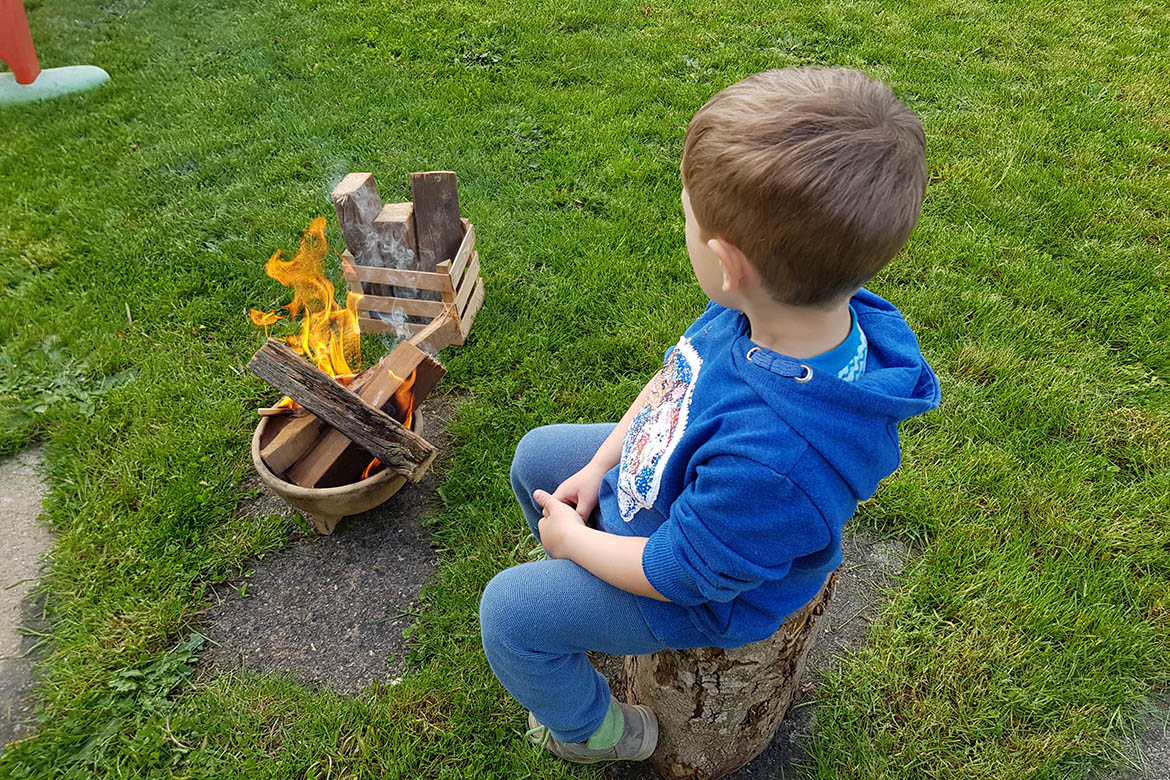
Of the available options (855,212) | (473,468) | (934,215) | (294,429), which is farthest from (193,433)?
(934,215)

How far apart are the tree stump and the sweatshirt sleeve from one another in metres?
0.46

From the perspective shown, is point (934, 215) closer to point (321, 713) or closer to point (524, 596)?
point (524, 596)

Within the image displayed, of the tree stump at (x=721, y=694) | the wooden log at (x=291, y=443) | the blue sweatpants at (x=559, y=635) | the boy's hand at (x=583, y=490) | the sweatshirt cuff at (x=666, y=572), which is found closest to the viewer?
the sweatshirt cuff at (x=666, y=572)

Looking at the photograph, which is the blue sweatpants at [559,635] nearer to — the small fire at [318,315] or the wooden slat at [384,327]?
the small fire at [318,315]

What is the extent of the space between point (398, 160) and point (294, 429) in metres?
2.50

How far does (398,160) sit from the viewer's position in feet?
14.9

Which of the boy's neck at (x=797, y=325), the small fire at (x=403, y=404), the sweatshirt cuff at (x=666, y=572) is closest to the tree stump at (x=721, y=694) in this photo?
the sweatshirt cuff at (x=666, y=572)

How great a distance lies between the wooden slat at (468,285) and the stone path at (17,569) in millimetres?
1838

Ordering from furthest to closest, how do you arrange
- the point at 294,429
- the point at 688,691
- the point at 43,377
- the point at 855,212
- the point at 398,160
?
the point at 398,160 → the point at 43,377 → the point at 294,429 → the point at 688,691 → the point at 855,212

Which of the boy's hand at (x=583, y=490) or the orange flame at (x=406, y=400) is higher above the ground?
the boy's hand at (x=583, y=490)

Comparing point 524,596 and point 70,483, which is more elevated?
point 524,596

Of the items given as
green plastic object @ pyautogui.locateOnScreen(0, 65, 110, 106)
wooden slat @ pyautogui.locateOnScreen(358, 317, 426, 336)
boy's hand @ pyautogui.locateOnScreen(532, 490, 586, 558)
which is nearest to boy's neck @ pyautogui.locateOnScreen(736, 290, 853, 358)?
boy's hand @ pyautogui.locateOnScreen(532, 490, 586, 558)

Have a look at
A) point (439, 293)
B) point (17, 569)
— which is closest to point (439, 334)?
point (439, 293)

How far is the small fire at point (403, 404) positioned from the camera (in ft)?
8.86
